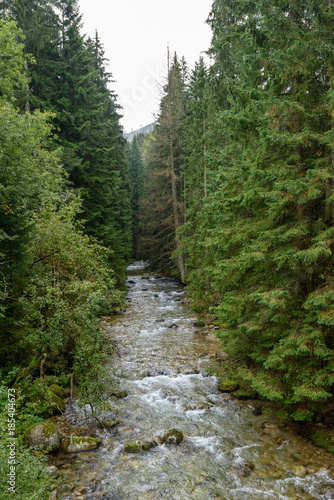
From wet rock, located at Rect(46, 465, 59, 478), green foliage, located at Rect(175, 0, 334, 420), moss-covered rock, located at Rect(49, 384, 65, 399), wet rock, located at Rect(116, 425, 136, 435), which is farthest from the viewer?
moss-covered rock, located at Rect(49, 384, 65, 399)

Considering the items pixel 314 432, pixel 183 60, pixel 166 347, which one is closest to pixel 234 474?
pixel 314 432

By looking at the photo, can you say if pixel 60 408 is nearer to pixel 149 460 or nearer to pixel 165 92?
pixel 149 460

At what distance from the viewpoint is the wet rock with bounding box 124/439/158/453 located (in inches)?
256

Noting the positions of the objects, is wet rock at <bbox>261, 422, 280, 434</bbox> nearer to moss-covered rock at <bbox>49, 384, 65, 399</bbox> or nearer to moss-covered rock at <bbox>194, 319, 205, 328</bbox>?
moss-covered rock at <bbox>49, 384, 65, 399</bbox>

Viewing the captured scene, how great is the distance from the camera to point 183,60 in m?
37.3

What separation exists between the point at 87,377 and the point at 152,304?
13677 millimetres

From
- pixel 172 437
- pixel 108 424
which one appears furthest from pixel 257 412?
pixel 108 424

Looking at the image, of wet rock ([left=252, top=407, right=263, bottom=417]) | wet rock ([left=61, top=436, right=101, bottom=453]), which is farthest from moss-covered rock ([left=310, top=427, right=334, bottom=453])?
wet rock ([left=61, top=436, right=101, bottom=453])

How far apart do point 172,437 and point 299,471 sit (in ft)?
8.94

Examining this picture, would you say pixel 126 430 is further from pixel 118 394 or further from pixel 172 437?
pixel 118 394

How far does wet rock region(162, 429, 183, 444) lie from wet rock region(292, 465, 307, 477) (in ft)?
8.09

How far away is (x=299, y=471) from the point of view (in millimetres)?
5664

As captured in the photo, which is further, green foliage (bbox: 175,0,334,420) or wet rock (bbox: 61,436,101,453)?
wet rock (bbox: 61,436,101,453)

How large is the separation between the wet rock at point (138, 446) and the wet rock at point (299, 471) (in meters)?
2.95
